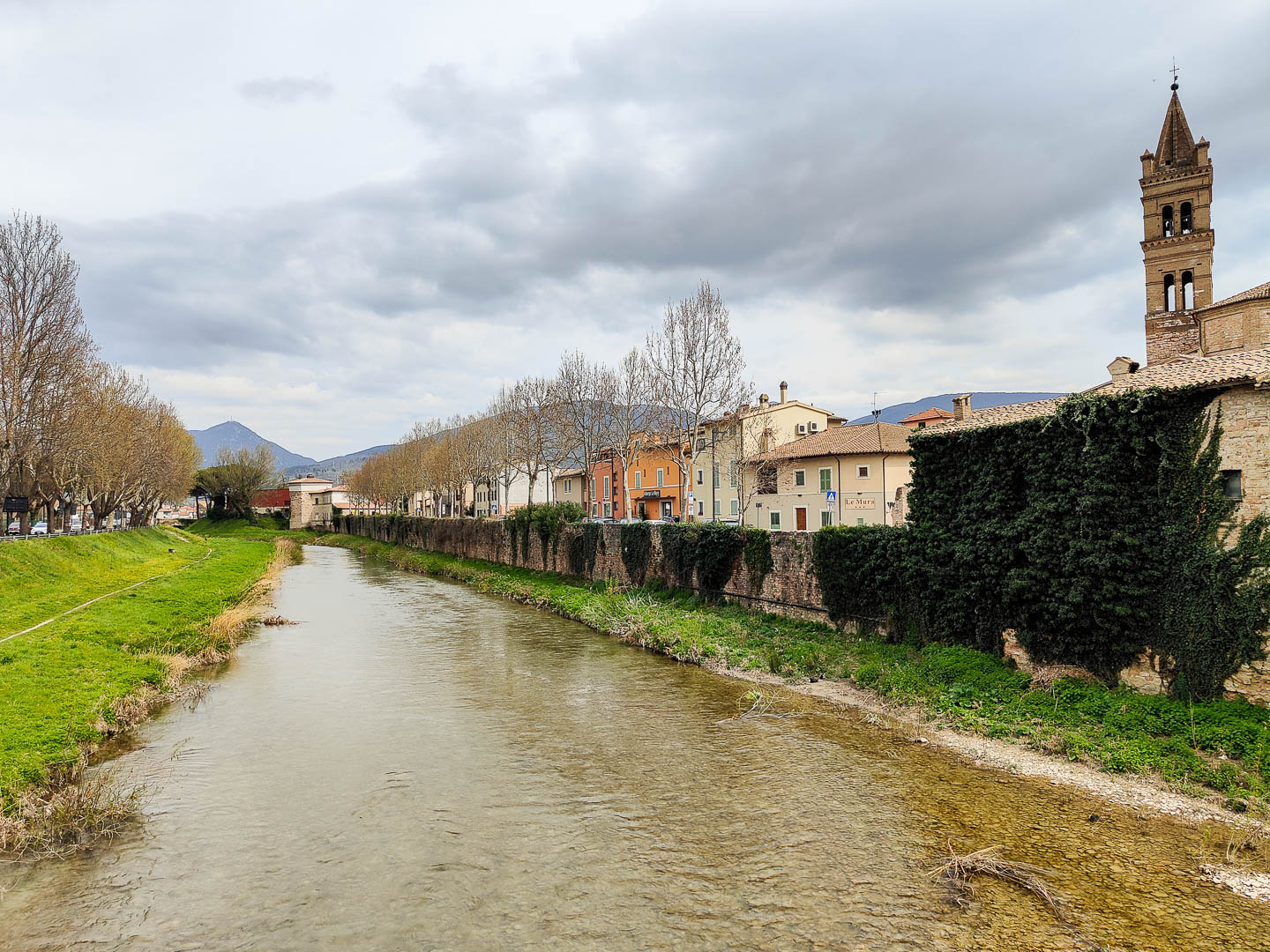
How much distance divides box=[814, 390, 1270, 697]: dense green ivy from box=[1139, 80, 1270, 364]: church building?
122ft

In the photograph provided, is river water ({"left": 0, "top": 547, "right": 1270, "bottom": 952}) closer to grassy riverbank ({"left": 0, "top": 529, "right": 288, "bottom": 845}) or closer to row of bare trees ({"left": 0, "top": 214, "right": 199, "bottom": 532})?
grassy riverbank ({"left": 0, "top": 529, "right": 288, "bottom": 845})

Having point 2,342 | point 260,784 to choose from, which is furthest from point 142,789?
point 2,342

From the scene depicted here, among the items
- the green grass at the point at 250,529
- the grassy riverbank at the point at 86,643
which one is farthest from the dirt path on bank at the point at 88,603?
the green grass at the point at 250,529

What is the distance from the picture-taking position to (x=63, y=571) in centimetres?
2677

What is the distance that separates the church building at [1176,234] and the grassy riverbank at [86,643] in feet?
166

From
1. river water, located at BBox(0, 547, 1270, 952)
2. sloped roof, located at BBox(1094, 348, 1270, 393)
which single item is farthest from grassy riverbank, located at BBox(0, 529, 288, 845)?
sloped roof, located at BBox(1094, 348, 1270, 393)

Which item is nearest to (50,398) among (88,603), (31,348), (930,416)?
(31,348)

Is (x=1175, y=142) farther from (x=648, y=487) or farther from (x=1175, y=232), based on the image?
(x=648, y=487)

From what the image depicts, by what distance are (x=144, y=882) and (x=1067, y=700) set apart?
13277 millimetres

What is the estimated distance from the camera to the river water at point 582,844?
21.2 feet

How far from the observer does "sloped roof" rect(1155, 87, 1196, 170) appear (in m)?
44.0

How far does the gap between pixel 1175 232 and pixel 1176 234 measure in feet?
0.43

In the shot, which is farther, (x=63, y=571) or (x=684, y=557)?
(x=63, y=571)

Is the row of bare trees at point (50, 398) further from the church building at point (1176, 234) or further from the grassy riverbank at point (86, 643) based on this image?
the church building at point (1176, 234)
